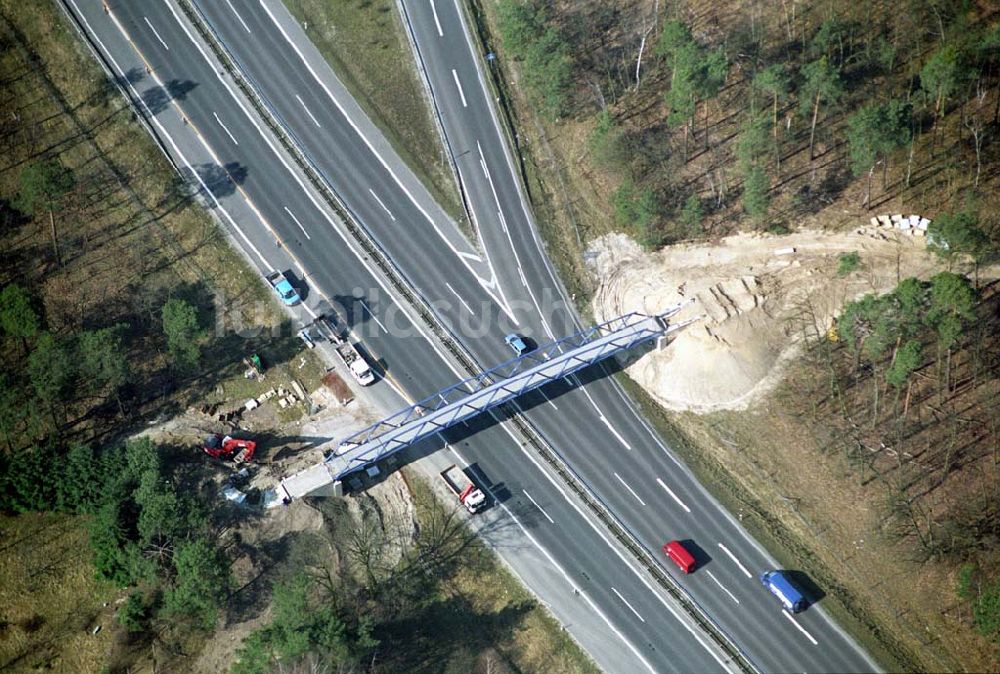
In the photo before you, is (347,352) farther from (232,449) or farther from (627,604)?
(627,604)

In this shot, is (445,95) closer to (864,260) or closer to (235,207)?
(235,207)

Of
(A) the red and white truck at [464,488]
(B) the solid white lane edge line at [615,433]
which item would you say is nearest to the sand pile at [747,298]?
(B) the solid white lane edge line at [615,433]

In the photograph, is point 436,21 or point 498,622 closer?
point 498,622

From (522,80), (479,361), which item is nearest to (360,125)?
(522,80)

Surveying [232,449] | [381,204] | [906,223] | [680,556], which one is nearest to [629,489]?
[680,556]

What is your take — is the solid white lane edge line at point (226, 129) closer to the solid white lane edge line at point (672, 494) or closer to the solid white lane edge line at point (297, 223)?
the solid white lane edge line at point (297, 223)

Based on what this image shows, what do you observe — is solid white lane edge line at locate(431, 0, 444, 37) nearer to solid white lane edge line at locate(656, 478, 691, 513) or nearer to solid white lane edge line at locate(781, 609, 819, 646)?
solid white lane edge line at locate(656, 478, 691, 513)
